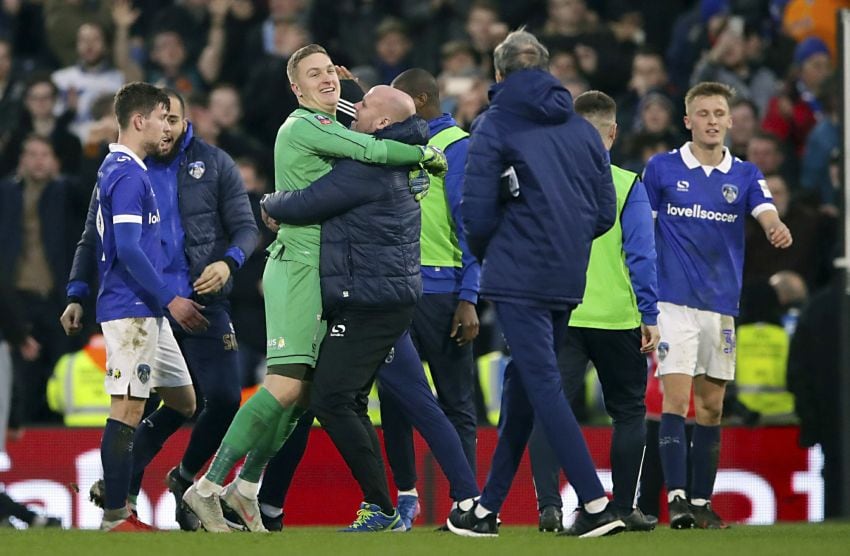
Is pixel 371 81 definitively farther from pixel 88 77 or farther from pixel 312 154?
pixel 312 154

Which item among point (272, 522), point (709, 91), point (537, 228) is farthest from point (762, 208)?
point (272, 522)

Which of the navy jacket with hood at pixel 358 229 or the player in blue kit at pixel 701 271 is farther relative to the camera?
Result: the player in blue kit at pixel 701 271

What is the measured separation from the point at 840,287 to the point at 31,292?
5630mm

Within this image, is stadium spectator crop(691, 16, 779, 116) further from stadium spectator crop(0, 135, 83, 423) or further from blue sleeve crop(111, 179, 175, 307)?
blue sleeve crop(111, 179, 175, 307)

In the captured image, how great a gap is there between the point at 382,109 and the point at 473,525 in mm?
1864

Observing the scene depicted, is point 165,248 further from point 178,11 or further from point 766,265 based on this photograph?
point 178,11

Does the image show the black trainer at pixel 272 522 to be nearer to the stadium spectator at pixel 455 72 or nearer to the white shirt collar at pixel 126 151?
the white shirt collar at pixel 126 151

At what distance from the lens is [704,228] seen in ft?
27.6

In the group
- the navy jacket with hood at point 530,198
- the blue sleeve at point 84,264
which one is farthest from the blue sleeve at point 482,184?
the blue sleeve at point 84,264

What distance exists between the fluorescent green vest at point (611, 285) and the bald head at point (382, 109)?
3.50 feet

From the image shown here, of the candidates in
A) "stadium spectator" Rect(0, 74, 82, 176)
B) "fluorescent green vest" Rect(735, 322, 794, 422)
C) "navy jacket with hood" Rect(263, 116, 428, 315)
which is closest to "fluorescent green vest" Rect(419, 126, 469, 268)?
"navy jacket with hood" Rect(263, 116, 428, 315)

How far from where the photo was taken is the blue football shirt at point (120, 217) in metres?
7.53

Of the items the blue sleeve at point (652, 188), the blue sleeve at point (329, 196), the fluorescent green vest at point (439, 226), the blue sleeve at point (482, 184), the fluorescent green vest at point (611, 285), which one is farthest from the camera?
the blue sleeve at point (652, 188)

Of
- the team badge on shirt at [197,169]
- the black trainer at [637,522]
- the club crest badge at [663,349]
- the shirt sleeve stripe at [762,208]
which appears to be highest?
the team badge on shirt at [197,169]
